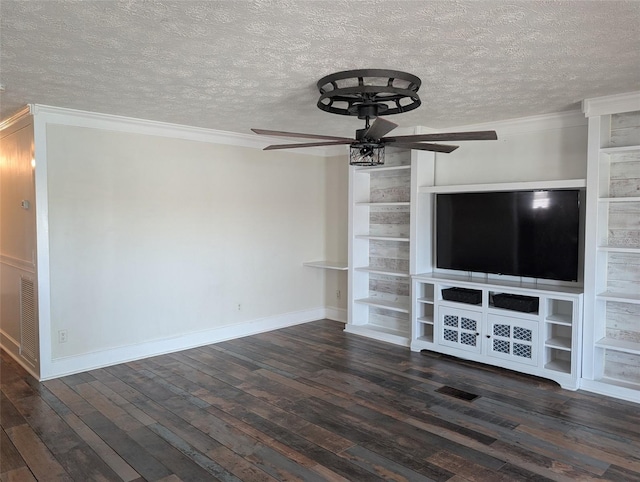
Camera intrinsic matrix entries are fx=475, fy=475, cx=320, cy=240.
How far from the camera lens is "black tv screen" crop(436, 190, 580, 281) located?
13.9 ft

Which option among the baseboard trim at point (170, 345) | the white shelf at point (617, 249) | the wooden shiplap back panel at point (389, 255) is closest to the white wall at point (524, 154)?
the white shelf at point (617, 249)

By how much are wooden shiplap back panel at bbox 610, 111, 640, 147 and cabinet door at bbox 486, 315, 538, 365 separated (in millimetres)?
1714

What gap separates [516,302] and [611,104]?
1.82 meters

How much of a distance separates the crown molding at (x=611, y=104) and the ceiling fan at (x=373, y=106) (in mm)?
1384

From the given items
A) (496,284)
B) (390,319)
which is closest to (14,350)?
(390,319)

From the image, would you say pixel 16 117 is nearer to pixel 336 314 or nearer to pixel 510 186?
pixel 336 314

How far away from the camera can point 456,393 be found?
3.94 m

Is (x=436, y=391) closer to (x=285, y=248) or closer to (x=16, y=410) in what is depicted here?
(x=285, y=248)

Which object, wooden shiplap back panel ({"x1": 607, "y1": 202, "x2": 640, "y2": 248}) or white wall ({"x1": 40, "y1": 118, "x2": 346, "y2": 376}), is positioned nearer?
wooden shiplap back panel ({"x1": 607, "y1": 202, "x2": 640, "y2": 248})

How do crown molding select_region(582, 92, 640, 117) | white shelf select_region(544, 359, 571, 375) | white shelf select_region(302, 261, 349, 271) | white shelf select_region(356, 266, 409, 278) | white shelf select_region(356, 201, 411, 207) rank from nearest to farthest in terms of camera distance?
crown molding select_region(582, 92, 640, 117) < white shelf select_region(544, 359, 571, 375) < white shelf select_region(356, 201, 411, 207) < white shelf select_region(356, 266, 409, 278) < white shelf select_region(302, 261, 349, 271)

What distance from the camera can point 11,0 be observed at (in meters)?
2.07

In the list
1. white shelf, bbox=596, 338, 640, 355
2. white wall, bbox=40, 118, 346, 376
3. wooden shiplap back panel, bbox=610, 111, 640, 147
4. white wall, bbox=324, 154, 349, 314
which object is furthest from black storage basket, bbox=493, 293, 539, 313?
white wall, bbox=40, 118, 346, 376

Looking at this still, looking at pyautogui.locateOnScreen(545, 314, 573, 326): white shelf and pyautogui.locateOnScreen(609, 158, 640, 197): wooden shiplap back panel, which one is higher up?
pyautogui.locateOnScreen(609, 158, 640, 197): wooden shiplap back panel

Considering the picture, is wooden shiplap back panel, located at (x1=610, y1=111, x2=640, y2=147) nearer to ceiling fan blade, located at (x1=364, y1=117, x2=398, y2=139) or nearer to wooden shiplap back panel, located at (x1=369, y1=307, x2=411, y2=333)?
ceiling fan blade, located at (x1=364, y1=117, x2=398, y2=139)
